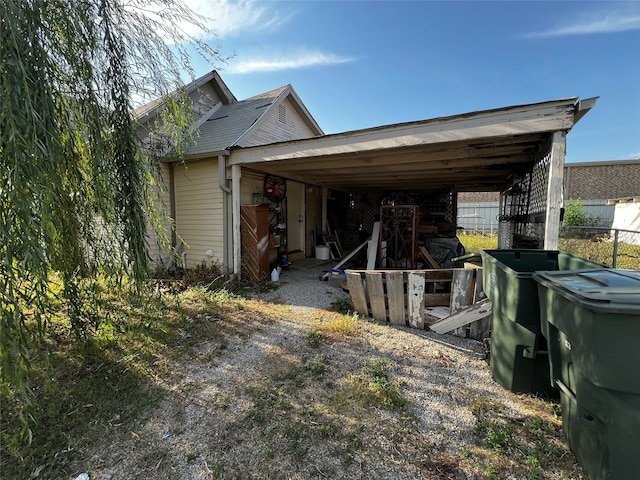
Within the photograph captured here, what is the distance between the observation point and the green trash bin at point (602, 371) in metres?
1.19

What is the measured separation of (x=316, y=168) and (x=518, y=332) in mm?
4672

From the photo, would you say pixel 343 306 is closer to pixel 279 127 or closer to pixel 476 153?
pixel 476 153

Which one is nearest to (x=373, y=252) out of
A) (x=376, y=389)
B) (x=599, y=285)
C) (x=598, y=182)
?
(x=376, y=389)

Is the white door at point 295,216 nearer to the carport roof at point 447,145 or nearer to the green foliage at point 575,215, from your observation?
the carport roof at point 447,145

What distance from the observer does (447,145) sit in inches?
157

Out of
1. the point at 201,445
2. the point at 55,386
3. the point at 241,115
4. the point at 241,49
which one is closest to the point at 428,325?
the point at 201,445

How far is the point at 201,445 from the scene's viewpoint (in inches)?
71.4

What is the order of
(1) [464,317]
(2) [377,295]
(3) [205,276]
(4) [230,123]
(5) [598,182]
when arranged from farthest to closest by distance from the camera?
1. (5) [598,182]
2. (4) [230,123]
3. (3) [205,276]
4. (2) [377,295]
5. (1) [464,317]

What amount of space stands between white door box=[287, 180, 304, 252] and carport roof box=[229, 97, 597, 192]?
1.42 metres

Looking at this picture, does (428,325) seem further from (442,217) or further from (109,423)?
(442,217)

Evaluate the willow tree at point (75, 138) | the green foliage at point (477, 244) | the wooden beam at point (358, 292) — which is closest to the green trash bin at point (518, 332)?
the wooden beam at point (358, 292)

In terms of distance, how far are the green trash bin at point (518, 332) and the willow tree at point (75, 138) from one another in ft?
10.4

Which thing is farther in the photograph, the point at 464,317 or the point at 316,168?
the point at 316,168

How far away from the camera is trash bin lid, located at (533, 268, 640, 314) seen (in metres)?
1.25
